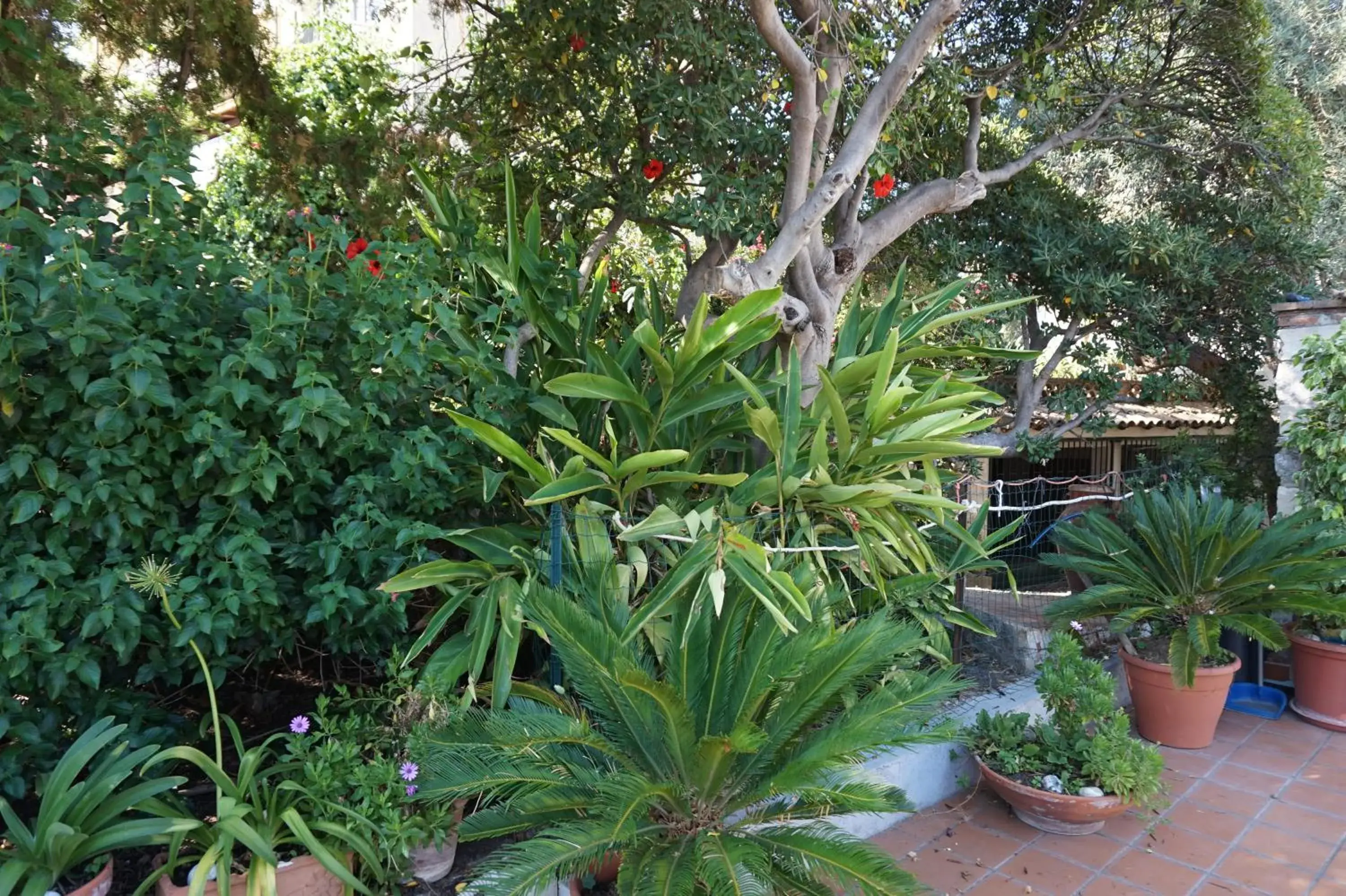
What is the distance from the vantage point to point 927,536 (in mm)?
3916

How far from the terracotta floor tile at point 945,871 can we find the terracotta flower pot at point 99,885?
2.32 m

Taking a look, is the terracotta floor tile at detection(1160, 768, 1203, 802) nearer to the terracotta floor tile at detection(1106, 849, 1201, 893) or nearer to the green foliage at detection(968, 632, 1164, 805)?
the green foliage at detection(968, 632, 1164, 805)

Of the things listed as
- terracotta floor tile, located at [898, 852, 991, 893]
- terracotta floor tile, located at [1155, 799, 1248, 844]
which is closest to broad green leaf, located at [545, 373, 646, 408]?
terracotta floor tile, located at [898, 852, 991, 893]

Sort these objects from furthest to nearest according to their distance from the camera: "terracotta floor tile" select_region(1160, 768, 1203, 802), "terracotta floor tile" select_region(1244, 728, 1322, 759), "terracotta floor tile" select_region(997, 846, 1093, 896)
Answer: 1. "terracotta floor tile" select_region(1244, 728, 1322, 759)
2. "terracotta floor tile" select_region(1160, 768, 1203, 802)
3. "terracotta floor tile" select_region(997, 846, 1093, 896)

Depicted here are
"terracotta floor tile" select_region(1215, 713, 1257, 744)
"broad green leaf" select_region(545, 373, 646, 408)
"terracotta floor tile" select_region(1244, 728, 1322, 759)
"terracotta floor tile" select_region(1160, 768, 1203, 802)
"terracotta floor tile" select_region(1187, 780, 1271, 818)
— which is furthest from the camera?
"terracotta floor tile" select_region(1215, 713, 1257, 744)

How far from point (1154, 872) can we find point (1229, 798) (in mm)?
864

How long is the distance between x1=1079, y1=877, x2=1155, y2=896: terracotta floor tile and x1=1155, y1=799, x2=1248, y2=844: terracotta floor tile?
47cm

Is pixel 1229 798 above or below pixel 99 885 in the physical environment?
below

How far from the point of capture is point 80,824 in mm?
2041

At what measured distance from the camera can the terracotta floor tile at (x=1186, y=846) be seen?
115 inches

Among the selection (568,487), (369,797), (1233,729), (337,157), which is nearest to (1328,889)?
(1233,729)

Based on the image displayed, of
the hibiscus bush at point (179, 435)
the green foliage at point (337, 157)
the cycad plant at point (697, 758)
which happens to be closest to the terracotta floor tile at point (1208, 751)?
the cycad plant at point (697, 758)

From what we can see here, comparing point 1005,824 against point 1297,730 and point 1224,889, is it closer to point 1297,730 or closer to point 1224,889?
point 1224,889

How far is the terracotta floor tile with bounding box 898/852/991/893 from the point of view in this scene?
2.75 meters
